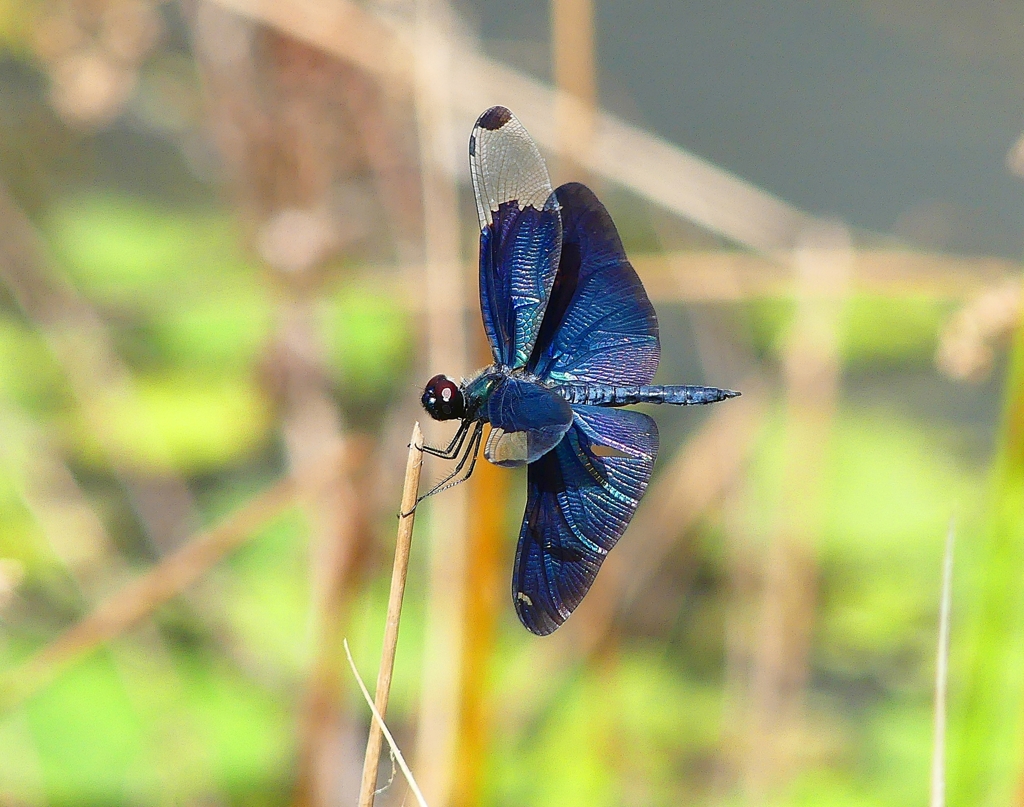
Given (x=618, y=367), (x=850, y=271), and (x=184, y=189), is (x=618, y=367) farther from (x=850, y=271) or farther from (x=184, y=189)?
(x=184, y=189)

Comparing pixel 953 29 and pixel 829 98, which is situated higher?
pixel 953 29

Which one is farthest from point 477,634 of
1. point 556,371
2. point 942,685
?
point 942,685

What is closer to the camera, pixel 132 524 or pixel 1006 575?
pixel 1006 575

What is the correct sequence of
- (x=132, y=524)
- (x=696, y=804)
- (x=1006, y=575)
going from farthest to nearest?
(x=132, y=524), (x=696, y=804), (x=1006, y=575)

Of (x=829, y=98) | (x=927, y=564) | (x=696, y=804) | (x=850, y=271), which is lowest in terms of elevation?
(x=696, y=804)

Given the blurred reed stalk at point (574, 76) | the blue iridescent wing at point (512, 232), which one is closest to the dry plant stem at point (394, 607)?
the blue iridescent wing at point (512, 232)

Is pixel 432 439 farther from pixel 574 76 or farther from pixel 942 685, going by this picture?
pixel 942 685

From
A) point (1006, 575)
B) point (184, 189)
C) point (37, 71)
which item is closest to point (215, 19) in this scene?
point (184, 189)
